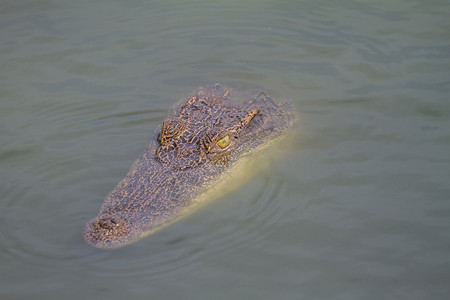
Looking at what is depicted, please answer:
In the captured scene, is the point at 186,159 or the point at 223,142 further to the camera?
the point at 223,142

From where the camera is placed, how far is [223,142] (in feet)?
16.0

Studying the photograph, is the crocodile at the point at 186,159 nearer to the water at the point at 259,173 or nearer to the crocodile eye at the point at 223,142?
the crocodile eye at the point at 223,142

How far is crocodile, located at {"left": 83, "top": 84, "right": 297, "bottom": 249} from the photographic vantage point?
3887mm

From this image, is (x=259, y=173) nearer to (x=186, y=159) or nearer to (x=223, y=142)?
(x=223, y=142)

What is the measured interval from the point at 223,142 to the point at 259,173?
0.51 metres

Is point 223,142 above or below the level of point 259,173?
above

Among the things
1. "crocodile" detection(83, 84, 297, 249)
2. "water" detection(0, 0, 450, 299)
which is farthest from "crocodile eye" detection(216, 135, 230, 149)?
"water" detection(0, 0, 450, 299)

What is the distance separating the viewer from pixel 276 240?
3.96m

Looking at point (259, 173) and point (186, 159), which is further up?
point (186, 159)

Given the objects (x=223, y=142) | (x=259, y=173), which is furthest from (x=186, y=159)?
(x=259, y=173)

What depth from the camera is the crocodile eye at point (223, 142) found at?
15.9 feet

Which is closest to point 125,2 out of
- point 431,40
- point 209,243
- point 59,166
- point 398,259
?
point 59,166

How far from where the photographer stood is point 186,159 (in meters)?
4.63

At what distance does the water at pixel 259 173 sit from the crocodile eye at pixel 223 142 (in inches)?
21.3
